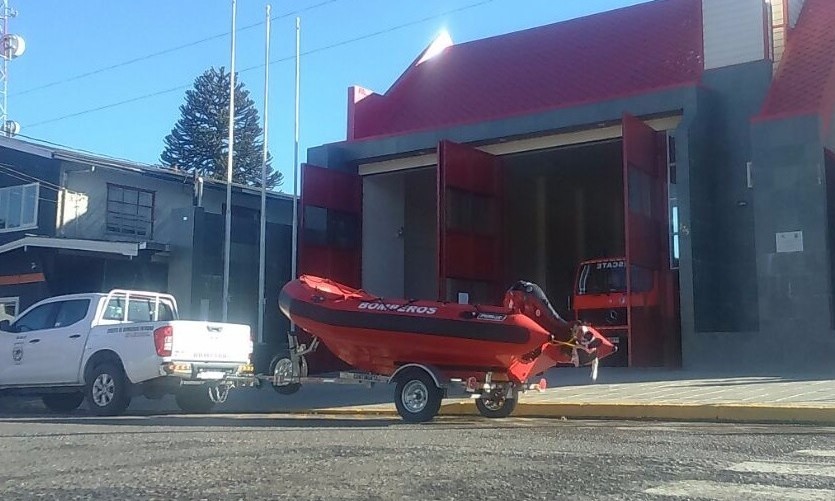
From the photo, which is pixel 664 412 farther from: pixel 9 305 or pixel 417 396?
pixel 9 305

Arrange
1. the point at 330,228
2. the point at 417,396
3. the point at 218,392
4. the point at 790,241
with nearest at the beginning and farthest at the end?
1. the point at 417,396
2. the point at 218,392
3. the point at 790,241
4. the point at 330,228

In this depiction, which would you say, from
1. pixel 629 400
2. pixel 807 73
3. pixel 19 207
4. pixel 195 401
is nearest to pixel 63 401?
pixel 195 401

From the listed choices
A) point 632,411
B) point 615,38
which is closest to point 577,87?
point 615,38

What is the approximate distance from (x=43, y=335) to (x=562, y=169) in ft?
54.1

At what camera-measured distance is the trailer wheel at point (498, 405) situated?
40.0 ft

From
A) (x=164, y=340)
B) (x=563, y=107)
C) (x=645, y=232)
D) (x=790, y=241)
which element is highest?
(x=563, y=107)

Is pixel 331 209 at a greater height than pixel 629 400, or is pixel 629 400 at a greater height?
pixel 331 209

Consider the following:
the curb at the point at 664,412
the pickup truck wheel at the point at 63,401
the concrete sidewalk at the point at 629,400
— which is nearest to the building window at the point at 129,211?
the concrete sidewalk at the point at 629,400

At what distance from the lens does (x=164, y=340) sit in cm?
1298

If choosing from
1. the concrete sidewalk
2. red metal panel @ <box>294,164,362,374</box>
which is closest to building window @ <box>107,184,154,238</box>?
red metal panel @ <box>294,164,362,374</box>

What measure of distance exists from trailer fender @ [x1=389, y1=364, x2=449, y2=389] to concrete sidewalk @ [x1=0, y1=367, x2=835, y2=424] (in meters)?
1.31

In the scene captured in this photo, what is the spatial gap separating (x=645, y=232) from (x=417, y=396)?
30.8 feet

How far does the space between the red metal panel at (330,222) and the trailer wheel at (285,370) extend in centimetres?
710

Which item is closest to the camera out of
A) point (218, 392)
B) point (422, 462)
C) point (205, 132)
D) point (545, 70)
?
point (422, 462)
